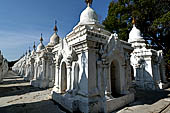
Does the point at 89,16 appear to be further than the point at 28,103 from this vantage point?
Yes

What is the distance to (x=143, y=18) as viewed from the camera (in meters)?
19.8

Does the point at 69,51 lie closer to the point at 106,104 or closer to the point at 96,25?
the point at 96,25

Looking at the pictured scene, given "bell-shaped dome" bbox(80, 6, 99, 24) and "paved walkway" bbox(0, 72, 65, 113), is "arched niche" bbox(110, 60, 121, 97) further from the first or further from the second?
"paved walkway" bbox(0, 72, 65, 113)

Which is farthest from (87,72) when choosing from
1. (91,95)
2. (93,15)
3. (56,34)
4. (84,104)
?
(56,34)

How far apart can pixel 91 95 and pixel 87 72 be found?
1112mm

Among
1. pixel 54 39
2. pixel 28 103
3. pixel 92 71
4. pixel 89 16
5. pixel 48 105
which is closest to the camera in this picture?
pixel 92 71

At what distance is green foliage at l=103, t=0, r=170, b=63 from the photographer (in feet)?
59.4

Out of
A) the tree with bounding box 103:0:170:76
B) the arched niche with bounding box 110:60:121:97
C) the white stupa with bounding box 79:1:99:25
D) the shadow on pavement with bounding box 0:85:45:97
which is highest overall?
the tree with bounding box 103:0:170:76

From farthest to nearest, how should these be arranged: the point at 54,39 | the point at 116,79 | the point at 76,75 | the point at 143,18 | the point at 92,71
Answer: the point at 143,18
the point at 54,39
the point at 116,79
the point at 76,75
the point at 92,71

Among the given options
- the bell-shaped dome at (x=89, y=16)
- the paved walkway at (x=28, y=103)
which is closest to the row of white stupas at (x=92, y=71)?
the bell-shaped dome at (x=89, y=16)

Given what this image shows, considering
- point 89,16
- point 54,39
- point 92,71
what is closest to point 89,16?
point 89,16

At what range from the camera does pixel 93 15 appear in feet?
25.3

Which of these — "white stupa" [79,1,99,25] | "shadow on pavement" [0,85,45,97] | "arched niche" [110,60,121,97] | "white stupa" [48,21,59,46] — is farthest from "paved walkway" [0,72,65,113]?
"white stupa" [48,21,59,46]

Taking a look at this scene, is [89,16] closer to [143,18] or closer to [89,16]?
[89,16]
